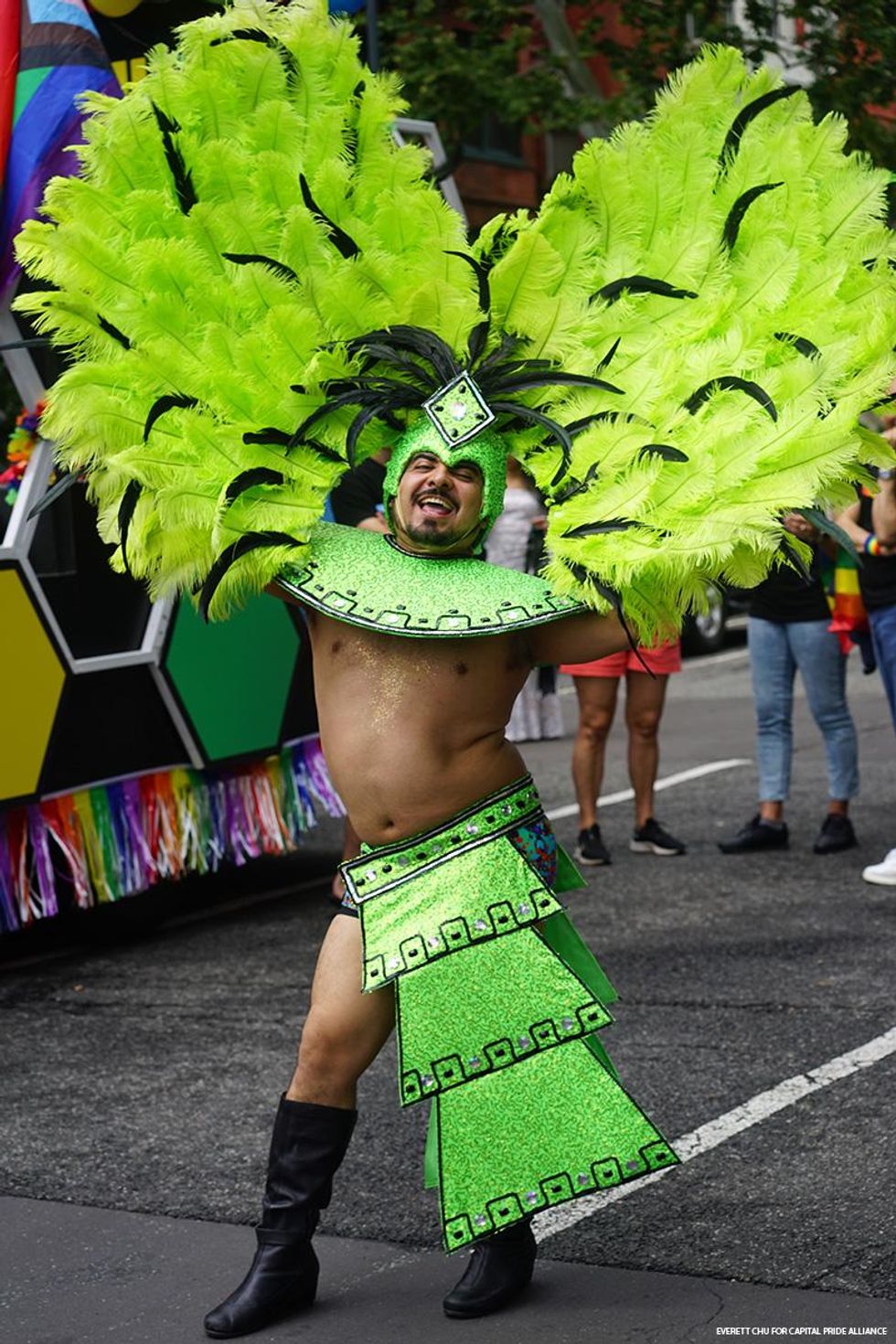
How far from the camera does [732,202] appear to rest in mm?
3518

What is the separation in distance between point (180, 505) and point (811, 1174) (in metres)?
1.95

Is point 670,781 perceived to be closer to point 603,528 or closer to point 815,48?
point 815,48

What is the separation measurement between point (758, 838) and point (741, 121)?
4696 millimetres

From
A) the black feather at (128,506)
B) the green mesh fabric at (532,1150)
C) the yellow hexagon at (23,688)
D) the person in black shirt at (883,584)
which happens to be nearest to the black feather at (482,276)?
the black feather at (128,506)

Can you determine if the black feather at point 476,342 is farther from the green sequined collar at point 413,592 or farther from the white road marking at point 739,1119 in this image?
the white road marking at point 739,1119

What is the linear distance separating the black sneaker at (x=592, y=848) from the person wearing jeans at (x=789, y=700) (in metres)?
0.52

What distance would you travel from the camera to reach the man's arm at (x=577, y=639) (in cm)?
338

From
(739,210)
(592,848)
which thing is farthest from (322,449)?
(592,848)

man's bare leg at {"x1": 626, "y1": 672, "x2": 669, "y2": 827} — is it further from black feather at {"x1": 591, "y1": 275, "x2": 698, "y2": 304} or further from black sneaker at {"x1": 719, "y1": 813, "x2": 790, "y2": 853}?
black feather at {"x1": 591, "y1": 275, "x2": 698, "y2": 304}

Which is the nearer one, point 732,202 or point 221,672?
point 732,202

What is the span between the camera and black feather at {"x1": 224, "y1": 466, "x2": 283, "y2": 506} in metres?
3.46

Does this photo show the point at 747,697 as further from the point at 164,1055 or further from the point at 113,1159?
the point at 113,1159

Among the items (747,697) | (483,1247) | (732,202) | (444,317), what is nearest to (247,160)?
(444,317)

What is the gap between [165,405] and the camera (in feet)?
11.4
